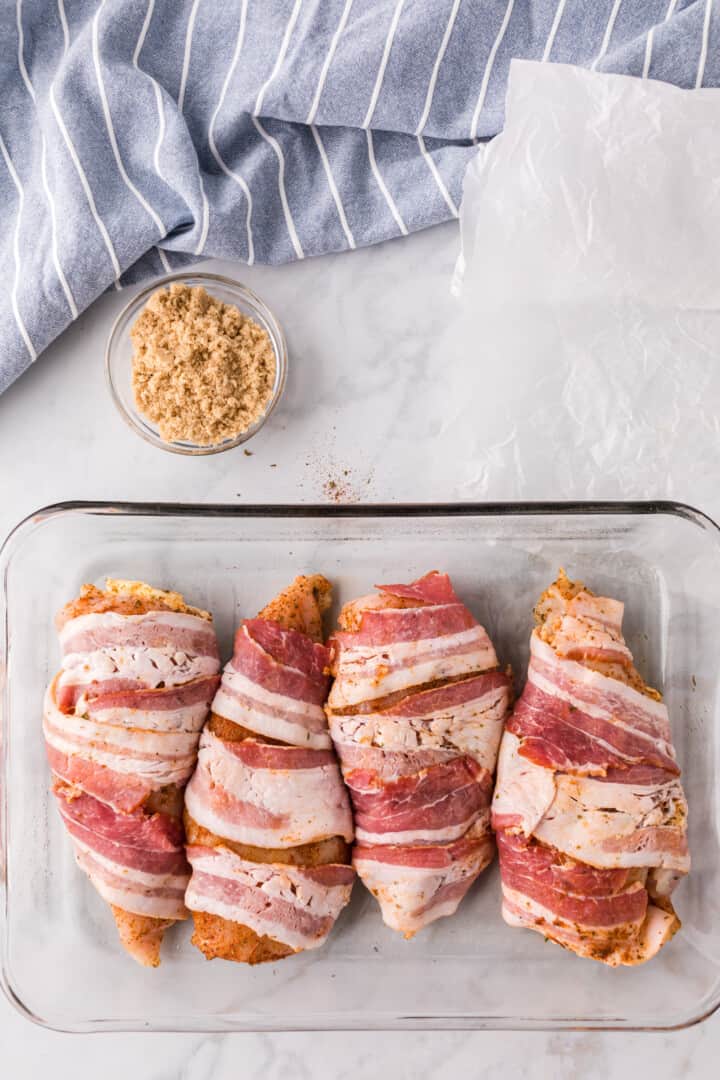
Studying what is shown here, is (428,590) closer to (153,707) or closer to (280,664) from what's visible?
(280,664)

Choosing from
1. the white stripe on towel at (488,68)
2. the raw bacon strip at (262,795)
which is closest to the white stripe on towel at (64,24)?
the white stripe on towel at (488,68)

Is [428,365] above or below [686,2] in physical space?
below

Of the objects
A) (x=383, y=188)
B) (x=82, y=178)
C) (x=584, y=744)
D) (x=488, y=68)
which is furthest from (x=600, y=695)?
(x=82, y=178)

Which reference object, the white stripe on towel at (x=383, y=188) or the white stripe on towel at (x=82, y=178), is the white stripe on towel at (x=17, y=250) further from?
the white stripe on towel at (x=383, y=188)

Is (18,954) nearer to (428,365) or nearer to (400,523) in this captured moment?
(400,523)

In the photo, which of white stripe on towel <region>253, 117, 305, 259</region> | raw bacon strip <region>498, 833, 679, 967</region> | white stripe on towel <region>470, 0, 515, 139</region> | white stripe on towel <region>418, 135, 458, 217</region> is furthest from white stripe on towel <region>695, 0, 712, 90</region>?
raw bacon strip <region>498, 833, 679, 967</region>

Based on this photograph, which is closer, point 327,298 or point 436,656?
point 436,656

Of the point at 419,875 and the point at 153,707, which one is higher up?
the point at 153,707

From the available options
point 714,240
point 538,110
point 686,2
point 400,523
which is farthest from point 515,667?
point 686,2
